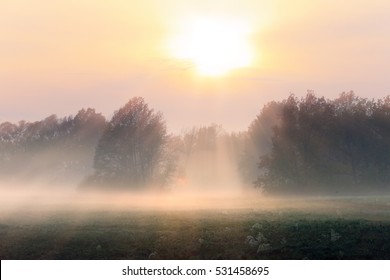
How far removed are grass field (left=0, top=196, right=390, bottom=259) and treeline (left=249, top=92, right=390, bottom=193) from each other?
4090 cm

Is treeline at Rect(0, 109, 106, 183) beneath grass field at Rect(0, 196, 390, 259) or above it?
above

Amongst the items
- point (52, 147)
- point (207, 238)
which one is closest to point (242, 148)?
point (52, 147)

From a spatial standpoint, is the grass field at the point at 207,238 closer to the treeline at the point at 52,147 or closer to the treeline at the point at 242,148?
the treeline at the point at 242,148

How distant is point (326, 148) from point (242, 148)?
56.7 ft

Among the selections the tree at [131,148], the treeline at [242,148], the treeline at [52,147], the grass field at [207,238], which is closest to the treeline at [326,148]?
the treeline at [242,148]

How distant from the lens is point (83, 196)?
85.1 meters

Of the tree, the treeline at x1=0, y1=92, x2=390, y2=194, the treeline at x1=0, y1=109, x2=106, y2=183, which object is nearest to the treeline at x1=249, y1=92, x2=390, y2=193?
the treeline at x1=0, y1=92, x2=390, y2=194

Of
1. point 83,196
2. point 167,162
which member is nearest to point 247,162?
point 167,162

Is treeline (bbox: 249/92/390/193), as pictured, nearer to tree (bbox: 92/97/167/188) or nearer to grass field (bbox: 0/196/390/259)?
tree (bbox: 92/97/167/188)

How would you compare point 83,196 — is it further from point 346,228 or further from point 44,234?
point 346,228

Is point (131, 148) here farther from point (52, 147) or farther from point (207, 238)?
point (207, 238)

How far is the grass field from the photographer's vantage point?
104ft

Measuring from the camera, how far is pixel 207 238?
33.7 meters

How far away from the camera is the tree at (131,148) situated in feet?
288
